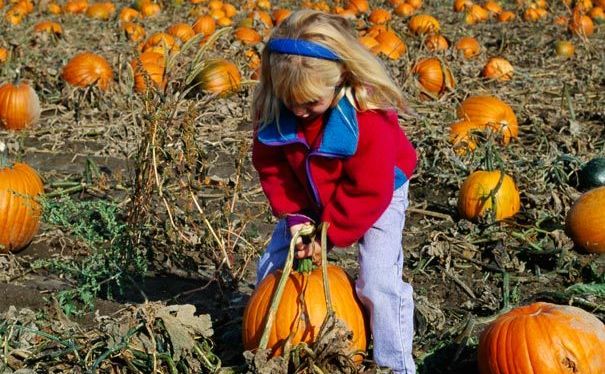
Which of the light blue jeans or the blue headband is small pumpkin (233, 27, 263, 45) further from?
the blue headband

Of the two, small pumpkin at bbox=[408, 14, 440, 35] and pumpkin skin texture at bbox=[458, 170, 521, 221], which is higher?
small pumpkin at bbox=[408, 14, 440, 35]

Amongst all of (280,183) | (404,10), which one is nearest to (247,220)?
(280,183)

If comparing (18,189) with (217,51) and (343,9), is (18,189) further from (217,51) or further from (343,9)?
(343,9)

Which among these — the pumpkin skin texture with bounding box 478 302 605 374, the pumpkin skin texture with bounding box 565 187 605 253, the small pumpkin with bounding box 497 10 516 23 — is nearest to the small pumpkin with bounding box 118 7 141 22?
the small pumpkin with bounding box 497 10 516 23

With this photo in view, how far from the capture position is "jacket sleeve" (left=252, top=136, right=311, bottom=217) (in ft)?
13.0

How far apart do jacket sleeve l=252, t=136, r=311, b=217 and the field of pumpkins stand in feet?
0.94

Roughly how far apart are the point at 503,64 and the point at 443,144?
2.58 m

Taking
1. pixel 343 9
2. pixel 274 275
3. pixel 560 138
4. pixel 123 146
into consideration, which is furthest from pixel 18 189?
pixel 343 9

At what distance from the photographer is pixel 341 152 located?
3.59m

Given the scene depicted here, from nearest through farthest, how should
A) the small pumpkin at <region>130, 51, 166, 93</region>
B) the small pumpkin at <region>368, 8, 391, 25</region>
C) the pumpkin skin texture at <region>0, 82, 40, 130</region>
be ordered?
1. the pumpkin skin texture at <region>0, 82, 40, 130</region>
2. the small pumpkin at <region>130, 51, 166, 93</region>
3. the small pumpkin at <region>368, 8, 391, 25</region>

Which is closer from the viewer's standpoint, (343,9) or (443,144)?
(443,144)

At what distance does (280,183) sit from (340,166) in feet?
1.20

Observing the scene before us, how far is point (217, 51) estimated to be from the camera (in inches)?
377

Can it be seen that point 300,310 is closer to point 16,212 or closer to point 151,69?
point 16,212
